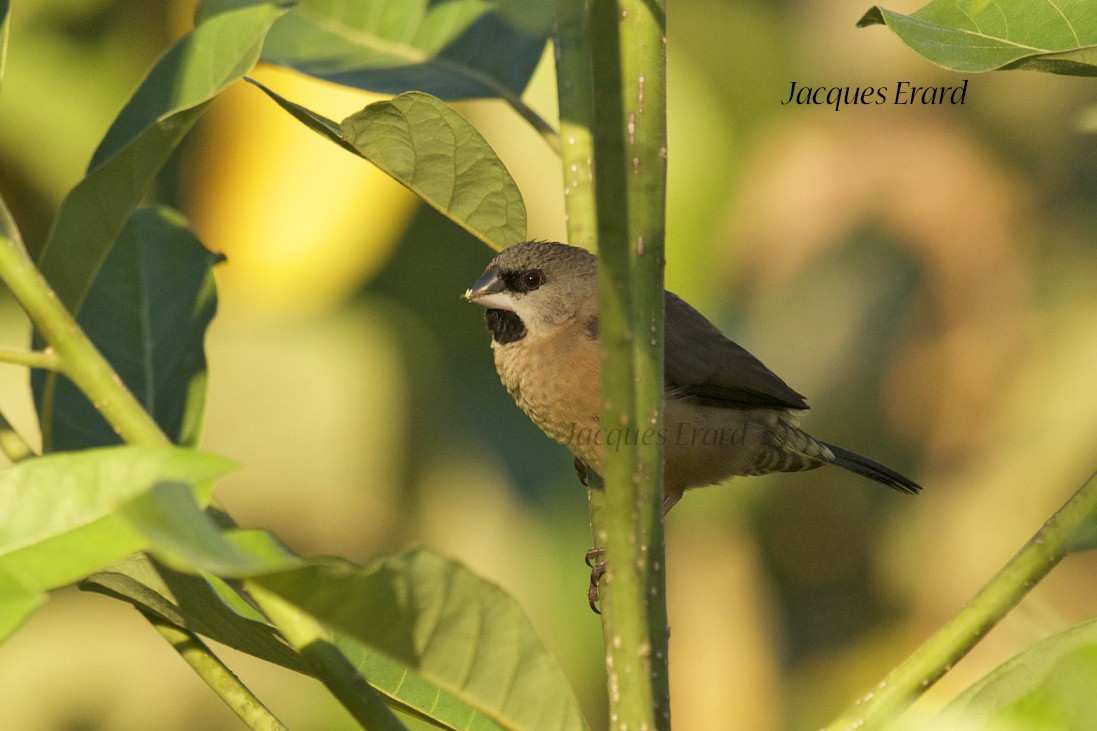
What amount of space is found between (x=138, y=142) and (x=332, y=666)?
0.71 metres

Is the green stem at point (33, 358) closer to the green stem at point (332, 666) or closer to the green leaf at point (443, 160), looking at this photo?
the green stem at point (332, 666)

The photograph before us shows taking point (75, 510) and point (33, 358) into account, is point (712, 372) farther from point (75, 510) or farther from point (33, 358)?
point (75, 510)

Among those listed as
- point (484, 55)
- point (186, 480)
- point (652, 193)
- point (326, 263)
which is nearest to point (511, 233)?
point (484, 55)

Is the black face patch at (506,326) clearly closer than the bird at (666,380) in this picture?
No

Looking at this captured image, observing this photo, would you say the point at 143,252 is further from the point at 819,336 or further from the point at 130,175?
the point at 819,336

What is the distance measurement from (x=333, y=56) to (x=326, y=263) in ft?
6.90

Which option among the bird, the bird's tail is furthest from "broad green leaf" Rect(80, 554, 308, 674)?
the bird's tail

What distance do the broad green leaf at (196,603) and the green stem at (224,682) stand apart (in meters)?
0.02

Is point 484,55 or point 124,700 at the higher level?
point 484,55

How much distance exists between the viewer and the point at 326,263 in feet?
13.3

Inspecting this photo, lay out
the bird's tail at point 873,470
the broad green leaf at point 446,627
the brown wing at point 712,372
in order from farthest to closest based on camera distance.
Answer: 1. the bird's tail at point 873,470
2. the brown wing at point 712,372
3. the broad green leaf at point 446,627

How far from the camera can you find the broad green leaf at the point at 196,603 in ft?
4.13

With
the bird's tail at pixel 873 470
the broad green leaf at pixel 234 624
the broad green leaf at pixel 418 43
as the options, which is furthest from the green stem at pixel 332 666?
the bird's tail at pixel 873 470

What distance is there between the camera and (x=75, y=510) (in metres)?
0.90
